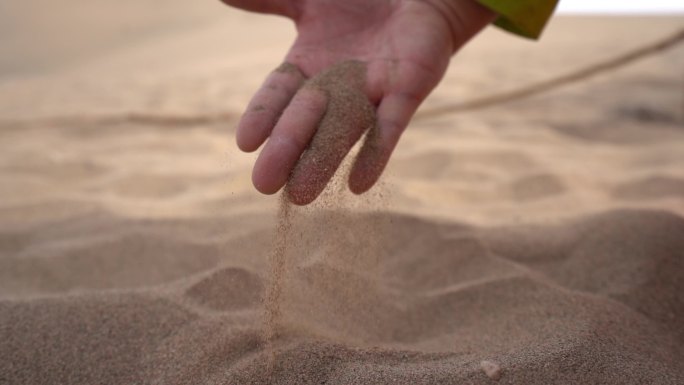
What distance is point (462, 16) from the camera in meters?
1.51

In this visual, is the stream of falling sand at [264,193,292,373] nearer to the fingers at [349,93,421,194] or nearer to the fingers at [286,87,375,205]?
the fingers at [286,87,375,205]

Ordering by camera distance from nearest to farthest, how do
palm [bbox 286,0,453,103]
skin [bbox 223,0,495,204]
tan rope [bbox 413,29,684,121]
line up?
skin [bbox 223,0,495,204] < palm [bbox 286,0,453,103] < tan rope [bbox 413,29,684,121]

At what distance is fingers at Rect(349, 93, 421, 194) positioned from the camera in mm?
1166

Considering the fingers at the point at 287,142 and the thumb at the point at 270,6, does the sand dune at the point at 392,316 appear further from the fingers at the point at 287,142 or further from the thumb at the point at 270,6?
the thumb at the point at 270,6

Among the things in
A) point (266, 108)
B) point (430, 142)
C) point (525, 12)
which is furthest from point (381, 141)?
point (430, 142)

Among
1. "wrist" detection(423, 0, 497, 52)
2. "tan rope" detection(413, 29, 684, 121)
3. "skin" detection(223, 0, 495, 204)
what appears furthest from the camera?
"tan rope" detection(413, 29, 684, 121)

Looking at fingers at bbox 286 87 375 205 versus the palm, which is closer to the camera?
fingers at bbox 286 87 375 205

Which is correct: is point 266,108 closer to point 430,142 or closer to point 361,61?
point 361,61

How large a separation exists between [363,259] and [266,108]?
1.35 ft

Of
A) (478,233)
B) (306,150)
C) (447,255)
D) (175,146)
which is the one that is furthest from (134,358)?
(175,146)

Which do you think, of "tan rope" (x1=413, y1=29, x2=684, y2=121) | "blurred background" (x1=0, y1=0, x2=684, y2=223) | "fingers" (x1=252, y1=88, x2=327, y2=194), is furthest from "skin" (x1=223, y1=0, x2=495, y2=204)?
"tan rope" (x1=413, y1=29, x2=684, y2=121)

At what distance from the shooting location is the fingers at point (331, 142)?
1.05 m

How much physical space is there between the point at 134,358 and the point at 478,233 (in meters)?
0.94

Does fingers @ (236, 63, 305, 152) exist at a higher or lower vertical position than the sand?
higher
